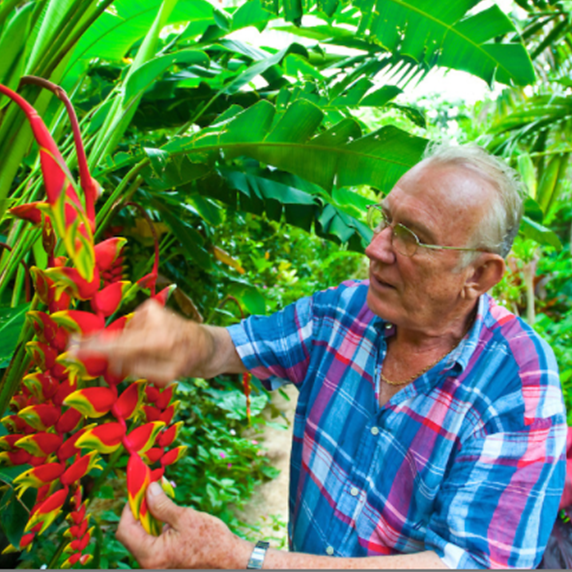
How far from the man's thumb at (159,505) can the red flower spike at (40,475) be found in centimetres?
11

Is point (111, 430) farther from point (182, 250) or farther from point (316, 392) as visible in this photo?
point (182, 250)

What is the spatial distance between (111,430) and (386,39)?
1.16 metres

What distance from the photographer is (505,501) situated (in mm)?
728

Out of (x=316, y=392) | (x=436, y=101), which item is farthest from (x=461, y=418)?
(x=436, y=101)

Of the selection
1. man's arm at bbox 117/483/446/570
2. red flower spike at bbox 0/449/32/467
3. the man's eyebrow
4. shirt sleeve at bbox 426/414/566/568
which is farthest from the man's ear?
red flower spike at bbox 0/449/32/467

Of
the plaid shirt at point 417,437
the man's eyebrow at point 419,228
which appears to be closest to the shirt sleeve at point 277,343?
the plaid shirt at point 417,437

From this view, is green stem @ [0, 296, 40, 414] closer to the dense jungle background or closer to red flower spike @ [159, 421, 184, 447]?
the dense jungle background

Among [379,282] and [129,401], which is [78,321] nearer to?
[129,401]

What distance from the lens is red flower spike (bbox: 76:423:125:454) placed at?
1.44 feet

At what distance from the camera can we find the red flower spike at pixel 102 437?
0.44 m

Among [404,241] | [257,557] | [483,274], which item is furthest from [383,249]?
[257,557]

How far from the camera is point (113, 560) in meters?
1.40

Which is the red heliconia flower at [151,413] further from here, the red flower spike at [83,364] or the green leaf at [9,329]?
the green leaf at [9,329]

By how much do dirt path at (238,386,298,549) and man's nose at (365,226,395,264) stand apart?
1581 mm
